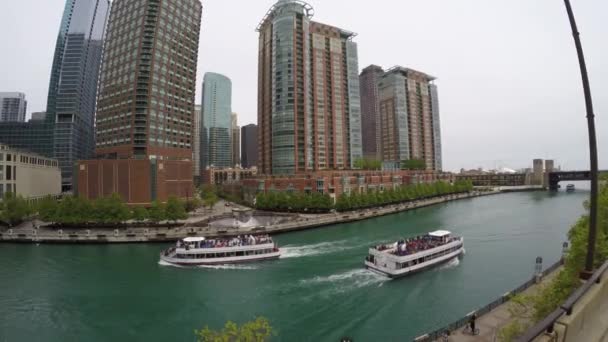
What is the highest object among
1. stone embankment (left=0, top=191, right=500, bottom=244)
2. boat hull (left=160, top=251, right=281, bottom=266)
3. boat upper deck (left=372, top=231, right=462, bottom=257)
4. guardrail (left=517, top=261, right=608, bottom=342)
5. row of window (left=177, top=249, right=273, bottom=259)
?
guardrail (left=517, top=261, right=608, bottom=342)

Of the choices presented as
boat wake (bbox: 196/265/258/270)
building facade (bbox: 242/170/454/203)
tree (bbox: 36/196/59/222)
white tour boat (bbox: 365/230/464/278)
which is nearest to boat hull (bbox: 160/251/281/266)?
boat wake (bbox: 196/265/258/270)

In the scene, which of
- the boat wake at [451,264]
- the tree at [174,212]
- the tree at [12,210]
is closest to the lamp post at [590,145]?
the boat wake at [451,264]

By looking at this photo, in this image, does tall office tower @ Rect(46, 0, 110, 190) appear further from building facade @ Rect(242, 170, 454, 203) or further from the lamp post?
the lamp post

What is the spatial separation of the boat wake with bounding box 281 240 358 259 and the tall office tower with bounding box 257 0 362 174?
58.0 m

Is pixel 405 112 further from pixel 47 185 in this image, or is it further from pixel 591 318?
pixel 591 318

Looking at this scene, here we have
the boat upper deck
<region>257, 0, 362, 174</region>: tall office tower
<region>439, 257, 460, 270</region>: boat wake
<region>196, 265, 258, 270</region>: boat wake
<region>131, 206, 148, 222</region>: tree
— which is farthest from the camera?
<region>257, 0, 362, 174</region>: tall office tower

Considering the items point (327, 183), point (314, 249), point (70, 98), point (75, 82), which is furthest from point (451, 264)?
point (75, 82)

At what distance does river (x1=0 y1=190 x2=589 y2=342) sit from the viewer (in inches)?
1069

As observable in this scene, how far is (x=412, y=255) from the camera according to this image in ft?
128

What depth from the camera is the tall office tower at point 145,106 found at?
291 ft

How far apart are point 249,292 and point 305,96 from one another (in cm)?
8951

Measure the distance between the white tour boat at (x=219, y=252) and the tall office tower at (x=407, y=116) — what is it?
141m

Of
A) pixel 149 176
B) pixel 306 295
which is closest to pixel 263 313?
pixel 306 295

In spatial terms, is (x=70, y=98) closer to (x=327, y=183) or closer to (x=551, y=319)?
(x=327, y=183)
